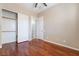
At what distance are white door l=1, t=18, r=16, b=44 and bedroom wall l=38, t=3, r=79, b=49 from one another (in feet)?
2.74

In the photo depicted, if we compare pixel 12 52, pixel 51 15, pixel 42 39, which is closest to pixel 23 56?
pixel 12 52

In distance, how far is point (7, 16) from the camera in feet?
6.37

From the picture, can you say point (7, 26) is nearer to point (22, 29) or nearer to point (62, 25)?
point (22, 29)

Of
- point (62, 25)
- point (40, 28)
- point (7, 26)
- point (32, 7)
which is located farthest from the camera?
point (62, 25)

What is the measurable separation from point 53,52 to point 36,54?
0.44m

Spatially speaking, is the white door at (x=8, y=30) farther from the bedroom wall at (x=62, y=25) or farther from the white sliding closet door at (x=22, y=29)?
the bedroom wall at (x=62, y=25)

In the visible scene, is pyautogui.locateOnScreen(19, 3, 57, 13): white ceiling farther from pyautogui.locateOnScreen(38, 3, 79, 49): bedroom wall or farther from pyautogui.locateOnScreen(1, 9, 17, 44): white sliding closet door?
pyautogui.locateOnScreen(1, 9, 17, 44): white sliding closet door

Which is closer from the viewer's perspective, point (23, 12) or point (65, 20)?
point (23, 12)

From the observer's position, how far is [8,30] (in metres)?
1.96

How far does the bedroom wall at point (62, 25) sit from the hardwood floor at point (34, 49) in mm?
193

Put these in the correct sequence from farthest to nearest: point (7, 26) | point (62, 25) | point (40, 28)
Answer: point (62, 25), point (40, 28), point (7, 26)

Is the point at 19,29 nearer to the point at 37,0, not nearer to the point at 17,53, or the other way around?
the point at 17,53

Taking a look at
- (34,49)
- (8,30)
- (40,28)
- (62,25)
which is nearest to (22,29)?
(8,30)

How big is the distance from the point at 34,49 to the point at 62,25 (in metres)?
1.06
